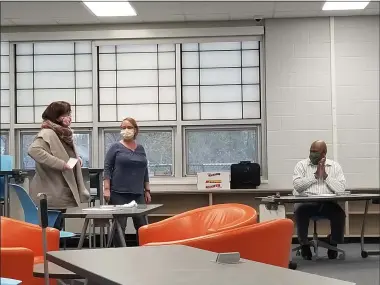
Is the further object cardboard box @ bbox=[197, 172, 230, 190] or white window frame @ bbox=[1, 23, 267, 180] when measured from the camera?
white window frame @ bbox=[1, 23, 267, 180]

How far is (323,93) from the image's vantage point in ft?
25.5

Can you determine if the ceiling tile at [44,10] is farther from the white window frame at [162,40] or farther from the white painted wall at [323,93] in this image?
the white painted wall at [323,93]

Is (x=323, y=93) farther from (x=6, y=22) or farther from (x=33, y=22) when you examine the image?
(x=6, y=22)

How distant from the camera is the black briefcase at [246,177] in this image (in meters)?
7.56

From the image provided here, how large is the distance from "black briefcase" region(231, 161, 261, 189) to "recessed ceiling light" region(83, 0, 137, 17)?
236cm

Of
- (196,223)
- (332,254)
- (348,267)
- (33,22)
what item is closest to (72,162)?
(196,223)

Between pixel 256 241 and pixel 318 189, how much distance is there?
3616 mm

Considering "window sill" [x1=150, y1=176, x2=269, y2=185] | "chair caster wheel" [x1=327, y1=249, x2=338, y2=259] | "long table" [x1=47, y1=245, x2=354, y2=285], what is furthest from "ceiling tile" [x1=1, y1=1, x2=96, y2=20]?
"long table" [x1=47, y1=245, x2=354, y2=285]

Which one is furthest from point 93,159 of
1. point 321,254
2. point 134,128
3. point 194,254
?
point 194,254

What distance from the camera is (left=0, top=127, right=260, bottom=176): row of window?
26.9ft

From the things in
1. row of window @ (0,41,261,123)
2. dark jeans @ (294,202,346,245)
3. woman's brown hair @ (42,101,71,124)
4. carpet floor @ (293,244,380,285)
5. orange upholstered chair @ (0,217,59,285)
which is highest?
row of window @ (0,41,261,123)

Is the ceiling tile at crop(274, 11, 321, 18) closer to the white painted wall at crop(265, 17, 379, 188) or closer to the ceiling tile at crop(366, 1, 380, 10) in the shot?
the white painted wall at crop(265, 17, 379, 188)

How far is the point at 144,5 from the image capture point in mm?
7266

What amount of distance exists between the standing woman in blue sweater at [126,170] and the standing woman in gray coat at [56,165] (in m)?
1.17
